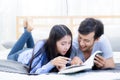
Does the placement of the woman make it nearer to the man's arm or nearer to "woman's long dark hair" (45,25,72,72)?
"woman's long dark hair" (45,25,72,72)

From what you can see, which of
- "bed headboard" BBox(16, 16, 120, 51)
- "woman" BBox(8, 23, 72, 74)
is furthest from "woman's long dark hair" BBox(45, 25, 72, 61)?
"bed headboard" BBox(16, 16, 120, 51)

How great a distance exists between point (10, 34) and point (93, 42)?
1.65m

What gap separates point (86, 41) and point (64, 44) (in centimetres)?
14

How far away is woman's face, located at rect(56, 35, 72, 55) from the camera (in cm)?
149

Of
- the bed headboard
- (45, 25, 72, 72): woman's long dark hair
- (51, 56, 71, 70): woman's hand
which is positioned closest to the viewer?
(51, 56, 71, 70): woman's hand

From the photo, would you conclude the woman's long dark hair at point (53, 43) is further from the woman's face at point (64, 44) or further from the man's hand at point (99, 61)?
the man's hand at point (99, 61)

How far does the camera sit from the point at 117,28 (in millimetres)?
2588

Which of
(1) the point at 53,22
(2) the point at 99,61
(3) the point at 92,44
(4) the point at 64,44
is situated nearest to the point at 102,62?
(2) the point at 99,61

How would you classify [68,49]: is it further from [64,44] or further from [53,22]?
[53,22]

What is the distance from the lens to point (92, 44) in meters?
1.58

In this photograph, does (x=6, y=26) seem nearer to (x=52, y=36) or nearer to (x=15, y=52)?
(x=15, y=52)

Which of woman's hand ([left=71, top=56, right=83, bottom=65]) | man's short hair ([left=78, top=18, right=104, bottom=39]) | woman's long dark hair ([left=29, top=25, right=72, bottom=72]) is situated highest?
man's short hair ([left=78, top=18, right=104, bottom=39])

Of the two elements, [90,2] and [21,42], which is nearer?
[21,42]

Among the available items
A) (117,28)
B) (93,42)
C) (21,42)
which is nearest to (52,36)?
(93,42)
